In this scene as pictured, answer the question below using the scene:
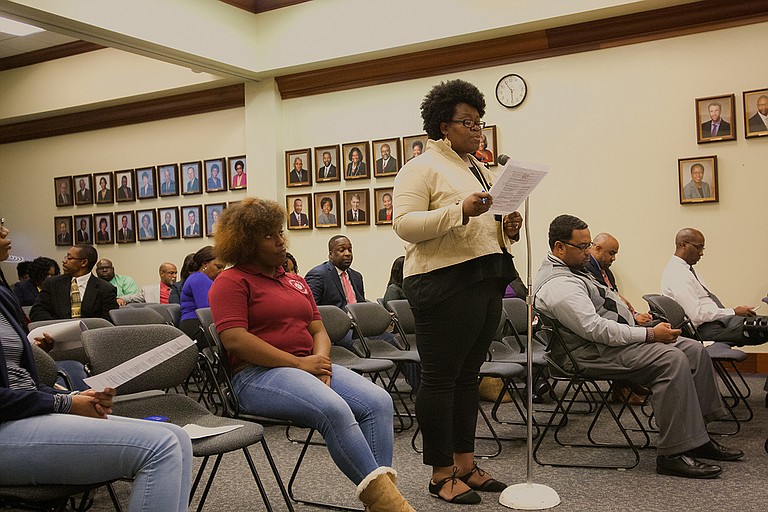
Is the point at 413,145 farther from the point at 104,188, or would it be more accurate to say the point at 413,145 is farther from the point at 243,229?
the point at 243,229

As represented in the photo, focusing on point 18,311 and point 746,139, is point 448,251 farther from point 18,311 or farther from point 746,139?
point 746,139

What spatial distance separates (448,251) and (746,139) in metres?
5.04

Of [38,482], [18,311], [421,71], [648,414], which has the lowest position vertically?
[648,414]

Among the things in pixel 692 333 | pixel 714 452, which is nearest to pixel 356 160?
pixel 692 333

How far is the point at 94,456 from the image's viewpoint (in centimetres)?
224

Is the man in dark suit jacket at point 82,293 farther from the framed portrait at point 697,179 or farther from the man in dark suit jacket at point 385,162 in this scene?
the framed portrait at point 697,179

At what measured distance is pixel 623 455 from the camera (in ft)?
14.6

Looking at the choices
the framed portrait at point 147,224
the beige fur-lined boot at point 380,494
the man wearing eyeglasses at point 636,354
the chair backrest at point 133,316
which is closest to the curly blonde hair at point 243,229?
the beige fur-lined boot at point 380,494

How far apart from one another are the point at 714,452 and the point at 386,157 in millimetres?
5616

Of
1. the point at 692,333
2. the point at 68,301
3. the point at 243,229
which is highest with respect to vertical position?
the point at 243,229

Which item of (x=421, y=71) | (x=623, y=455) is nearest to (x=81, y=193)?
(x=421, y=71)

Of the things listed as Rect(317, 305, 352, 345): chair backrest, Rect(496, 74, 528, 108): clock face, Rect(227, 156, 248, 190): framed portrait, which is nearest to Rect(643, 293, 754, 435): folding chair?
Rect(317, 305, 352, 345): chair backrest

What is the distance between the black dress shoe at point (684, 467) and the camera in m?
3.89

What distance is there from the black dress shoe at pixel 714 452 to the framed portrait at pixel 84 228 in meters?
9.24
